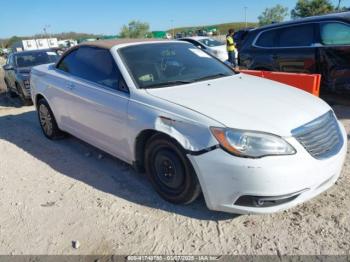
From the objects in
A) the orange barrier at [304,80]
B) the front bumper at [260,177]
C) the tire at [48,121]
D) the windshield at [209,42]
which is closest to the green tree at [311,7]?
the windshield at [209,42]

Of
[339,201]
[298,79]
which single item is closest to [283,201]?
[339,201]

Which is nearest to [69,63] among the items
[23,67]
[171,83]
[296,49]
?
[171,83]

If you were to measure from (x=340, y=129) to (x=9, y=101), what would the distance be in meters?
10.6

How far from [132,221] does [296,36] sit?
213 inches

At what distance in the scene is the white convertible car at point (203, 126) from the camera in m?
2.82

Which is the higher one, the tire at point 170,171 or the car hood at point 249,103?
the car hood at point 249,103

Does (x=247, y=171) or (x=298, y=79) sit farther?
(x=298, y=79)

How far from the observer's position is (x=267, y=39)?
755 cm

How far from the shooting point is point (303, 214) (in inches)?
127

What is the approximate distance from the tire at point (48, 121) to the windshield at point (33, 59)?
5187 mm

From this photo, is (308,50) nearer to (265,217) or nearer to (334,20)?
(334,20)

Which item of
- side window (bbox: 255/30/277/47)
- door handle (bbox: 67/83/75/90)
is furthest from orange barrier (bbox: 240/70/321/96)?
door handle (bbox: 67/83/75/90)

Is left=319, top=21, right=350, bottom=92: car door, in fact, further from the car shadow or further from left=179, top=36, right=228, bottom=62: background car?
left=179, top=36, right=228, bottom=62: background car

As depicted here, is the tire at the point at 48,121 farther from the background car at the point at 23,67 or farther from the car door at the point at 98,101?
the background car at the point at 23,67
